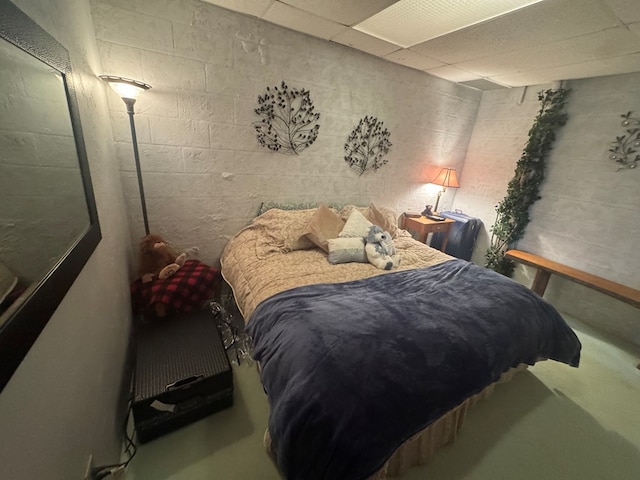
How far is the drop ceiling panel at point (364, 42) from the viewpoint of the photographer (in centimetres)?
225

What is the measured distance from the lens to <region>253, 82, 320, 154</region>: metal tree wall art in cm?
236

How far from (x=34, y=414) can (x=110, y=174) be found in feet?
4.71

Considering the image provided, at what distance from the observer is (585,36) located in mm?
1872

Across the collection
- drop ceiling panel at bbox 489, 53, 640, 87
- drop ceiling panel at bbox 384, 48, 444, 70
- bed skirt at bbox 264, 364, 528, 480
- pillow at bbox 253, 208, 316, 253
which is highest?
drop ceiling panel at bbox 384, 48, 444, 70

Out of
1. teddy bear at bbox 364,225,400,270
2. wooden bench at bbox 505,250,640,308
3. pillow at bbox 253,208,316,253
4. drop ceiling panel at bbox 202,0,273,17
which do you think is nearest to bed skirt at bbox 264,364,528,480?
teddy bear at bbox 364,225,400,270

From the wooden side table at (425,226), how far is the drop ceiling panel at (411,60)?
1.69 m

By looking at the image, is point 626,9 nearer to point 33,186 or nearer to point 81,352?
point 33,186

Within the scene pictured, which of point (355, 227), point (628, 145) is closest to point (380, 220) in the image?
point (355, 227)

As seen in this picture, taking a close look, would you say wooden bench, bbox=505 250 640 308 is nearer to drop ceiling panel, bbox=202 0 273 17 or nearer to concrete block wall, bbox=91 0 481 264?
concrete block wall, bbox=91 0 481 264

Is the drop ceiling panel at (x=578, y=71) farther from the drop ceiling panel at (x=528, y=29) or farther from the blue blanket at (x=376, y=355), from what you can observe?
the blue blanket at (x=376, y=355)

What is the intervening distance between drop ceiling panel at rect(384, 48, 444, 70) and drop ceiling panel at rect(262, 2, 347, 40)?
2.25 ft

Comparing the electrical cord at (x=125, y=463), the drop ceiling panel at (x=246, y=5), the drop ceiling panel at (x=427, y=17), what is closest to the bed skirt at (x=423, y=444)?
the electrical cord at (x=125, y=463)

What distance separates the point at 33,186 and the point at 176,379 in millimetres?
1112

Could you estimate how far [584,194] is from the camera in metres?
2.78
